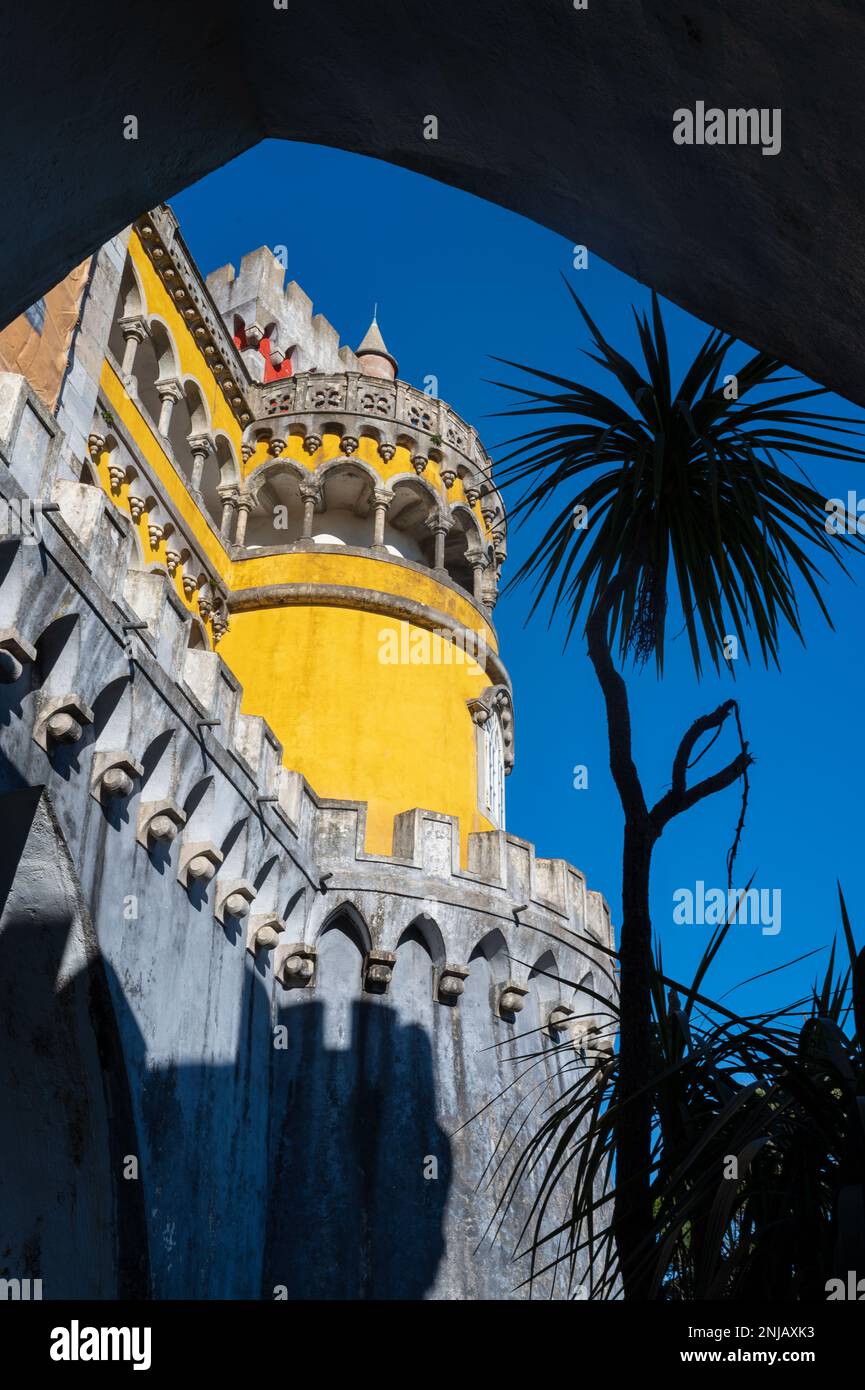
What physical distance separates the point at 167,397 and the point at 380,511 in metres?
3.83

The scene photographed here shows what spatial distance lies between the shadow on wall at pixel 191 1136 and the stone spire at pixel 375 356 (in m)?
14.8

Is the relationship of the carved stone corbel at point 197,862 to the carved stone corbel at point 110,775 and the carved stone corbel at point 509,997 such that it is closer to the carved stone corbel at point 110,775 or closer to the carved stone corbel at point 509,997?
the carved stone corbel at point 110,775

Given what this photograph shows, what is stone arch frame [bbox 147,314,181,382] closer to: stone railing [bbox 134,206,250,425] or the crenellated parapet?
stone railing [bbox 134,206,250,425]

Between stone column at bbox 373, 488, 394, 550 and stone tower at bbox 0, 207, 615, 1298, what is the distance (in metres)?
0.09

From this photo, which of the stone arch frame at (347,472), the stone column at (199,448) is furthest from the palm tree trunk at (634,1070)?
the stone arch frame at (347,472)

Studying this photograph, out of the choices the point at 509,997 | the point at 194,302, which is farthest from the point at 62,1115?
the point at 194,302

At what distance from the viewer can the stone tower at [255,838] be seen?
986 cm

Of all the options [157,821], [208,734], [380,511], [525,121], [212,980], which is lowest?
[212,980]

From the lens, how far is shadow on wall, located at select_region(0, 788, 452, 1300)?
9.82 metres

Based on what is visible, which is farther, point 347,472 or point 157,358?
point 347,472

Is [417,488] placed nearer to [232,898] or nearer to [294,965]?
[294,965]

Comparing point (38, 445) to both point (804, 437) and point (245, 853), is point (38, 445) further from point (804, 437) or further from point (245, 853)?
point (804, 437)

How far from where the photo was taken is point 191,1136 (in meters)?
11.5

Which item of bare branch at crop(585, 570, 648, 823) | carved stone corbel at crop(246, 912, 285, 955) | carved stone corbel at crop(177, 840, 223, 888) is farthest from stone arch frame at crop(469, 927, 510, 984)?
bare branch at crop(585, 570, 648, 823)
